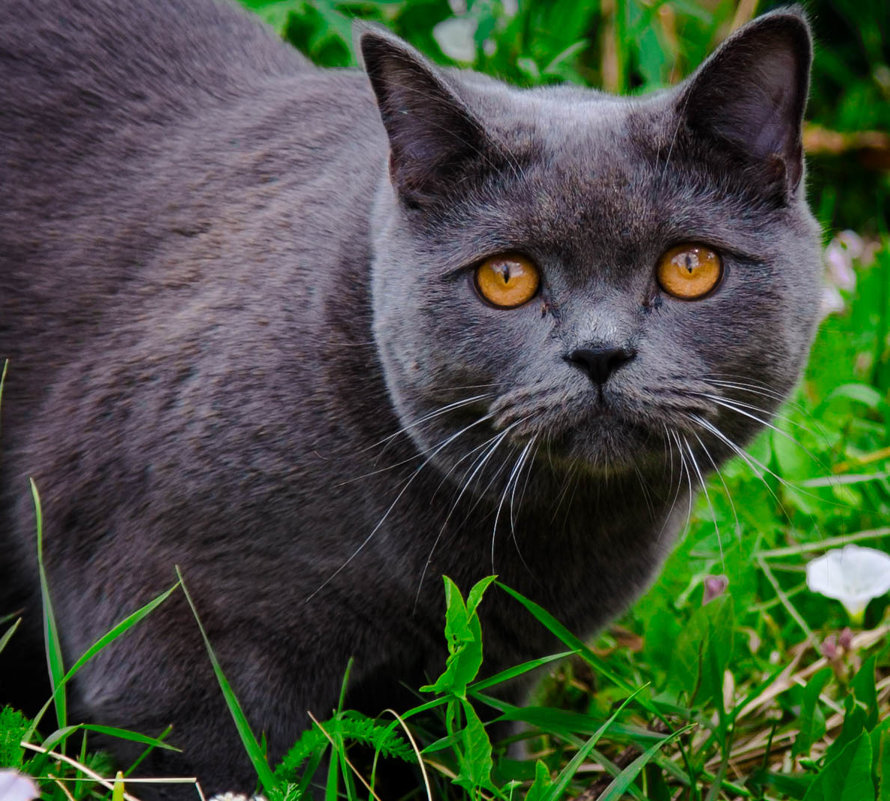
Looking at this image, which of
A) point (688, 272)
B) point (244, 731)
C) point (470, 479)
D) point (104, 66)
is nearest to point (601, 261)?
point (688, 272)

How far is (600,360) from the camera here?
136 cm

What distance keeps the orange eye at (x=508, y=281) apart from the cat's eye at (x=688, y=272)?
16 centimetres

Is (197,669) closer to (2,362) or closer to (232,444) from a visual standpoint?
(232,444)

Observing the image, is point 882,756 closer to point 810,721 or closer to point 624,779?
point 810,721

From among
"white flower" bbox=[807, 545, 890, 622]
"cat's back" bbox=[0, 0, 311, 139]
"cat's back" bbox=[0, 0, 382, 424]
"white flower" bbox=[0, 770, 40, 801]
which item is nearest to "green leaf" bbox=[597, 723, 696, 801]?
"white flower" bbox=[807, 545, 890, 622]

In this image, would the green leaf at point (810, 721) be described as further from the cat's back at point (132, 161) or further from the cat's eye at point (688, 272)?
the cat's back at point (132, 161)

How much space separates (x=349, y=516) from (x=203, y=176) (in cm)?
63

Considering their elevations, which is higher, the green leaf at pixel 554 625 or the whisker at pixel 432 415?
the whisker at pixel 432 415

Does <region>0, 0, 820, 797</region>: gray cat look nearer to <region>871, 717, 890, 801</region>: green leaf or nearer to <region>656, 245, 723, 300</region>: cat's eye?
<region>656, 245, 723, 300</region>: cat's eye

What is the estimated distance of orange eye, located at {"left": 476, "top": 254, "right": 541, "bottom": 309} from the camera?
146cm

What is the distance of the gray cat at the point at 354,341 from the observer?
1.45 meters

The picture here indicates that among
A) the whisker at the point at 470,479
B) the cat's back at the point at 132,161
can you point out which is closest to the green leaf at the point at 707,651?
the whisker at the point at 470,479

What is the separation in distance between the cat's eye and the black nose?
13 centimetres

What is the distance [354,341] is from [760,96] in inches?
25.1
